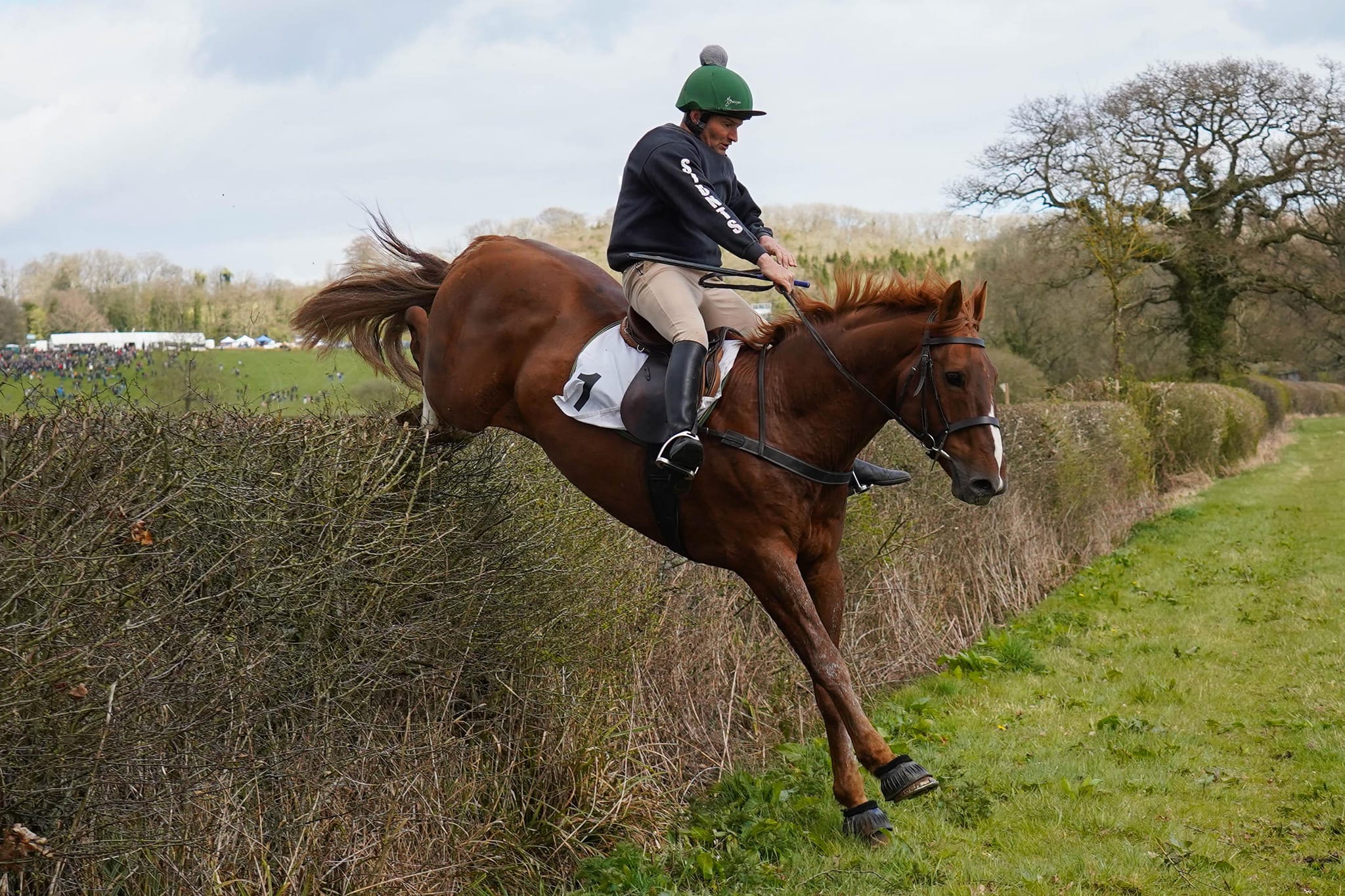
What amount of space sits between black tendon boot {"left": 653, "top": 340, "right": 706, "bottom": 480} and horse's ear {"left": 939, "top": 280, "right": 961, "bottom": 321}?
1065mm

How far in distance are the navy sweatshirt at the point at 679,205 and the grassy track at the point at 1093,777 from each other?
2721 mm

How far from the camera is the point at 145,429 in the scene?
156 inches

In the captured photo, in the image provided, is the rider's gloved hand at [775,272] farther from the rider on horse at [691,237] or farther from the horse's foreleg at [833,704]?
the horse's foreleg at [833,704]

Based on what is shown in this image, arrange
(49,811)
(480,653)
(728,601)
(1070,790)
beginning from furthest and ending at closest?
(728,601) → (1070,790) → (480,653) → (49,811)

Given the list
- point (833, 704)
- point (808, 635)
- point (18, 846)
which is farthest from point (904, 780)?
point (18, 846)

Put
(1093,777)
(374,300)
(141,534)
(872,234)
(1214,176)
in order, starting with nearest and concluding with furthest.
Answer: (141,534), (1093,777), (374,300), (1214,176), (872,234)

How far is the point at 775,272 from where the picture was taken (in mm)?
5043

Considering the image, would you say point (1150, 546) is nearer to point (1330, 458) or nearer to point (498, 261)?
point (498, 261)

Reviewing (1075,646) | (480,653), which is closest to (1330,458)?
(1075,646)

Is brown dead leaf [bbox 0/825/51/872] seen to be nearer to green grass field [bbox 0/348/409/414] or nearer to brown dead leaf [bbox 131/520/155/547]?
brown dead leaf [bbox 131/520/155/547]

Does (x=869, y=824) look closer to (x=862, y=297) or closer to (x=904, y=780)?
(x=904, y=780)

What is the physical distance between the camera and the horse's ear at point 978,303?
5.05 metres

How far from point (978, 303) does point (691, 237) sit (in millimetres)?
1423

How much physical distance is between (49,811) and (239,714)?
0.72m
